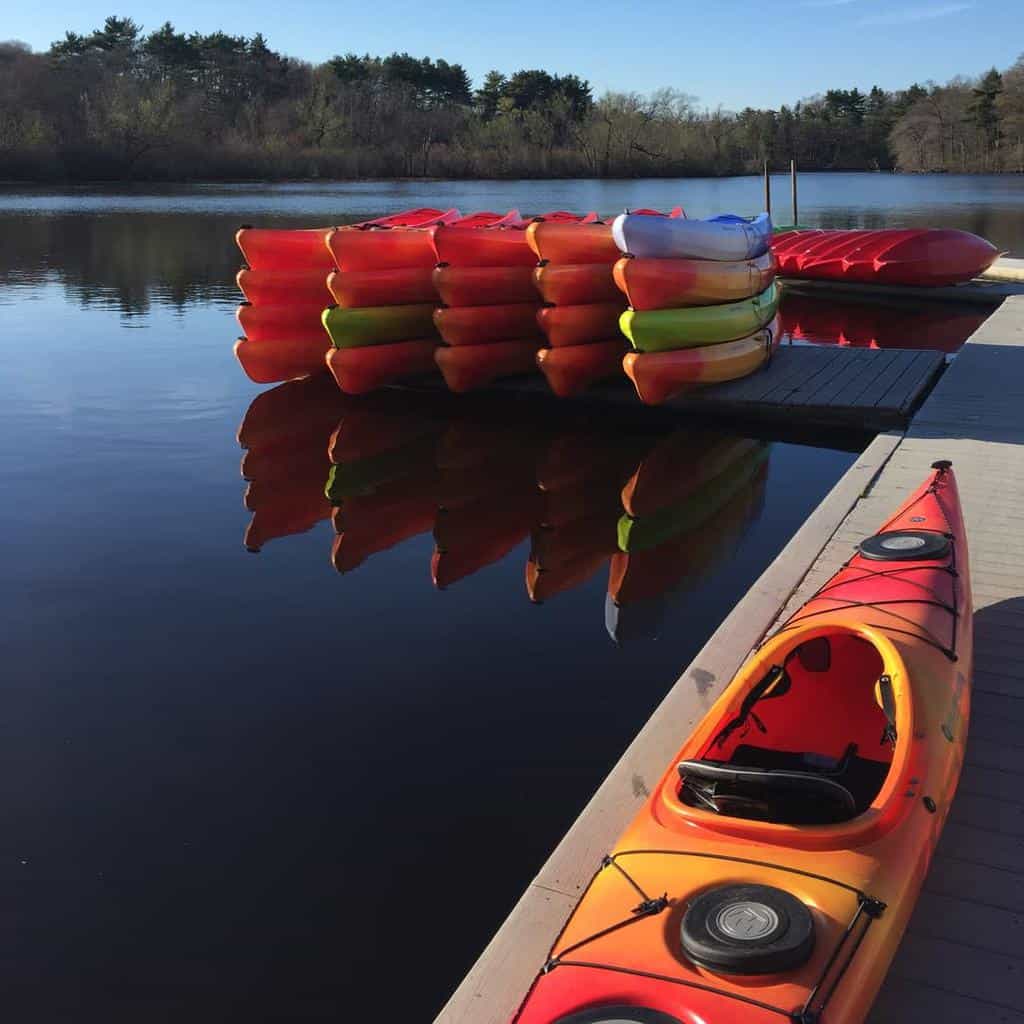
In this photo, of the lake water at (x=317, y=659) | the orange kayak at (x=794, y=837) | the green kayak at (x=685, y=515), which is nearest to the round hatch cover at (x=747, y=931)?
the orange kayak at (x=794, y=837)

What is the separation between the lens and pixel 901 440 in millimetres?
7113

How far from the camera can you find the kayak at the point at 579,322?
28.1 feet

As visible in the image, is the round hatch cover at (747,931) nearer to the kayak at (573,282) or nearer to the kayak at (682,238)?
the kayak at (682,238)

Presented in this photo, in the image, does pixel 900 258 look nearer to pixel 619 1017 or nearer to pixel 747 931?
pixel 747 931

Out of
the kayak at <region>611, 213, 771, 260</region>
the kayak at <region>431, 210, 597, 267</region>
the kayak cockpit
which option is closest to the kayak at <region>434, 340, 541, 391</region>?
the kayak at <region>431, 210, 597, 267</region>

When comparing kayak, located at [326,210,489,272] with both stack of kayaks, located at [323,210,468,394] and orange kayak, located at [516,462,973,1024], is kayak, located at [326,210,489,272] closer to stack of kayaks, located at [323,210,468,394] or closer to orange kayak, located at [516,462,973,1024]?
stack of kayaks, located at [323,210,468,394]

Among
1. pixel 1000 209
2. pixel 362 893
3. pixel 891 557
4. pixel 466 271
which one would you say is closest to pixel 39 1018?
pixel 362 893

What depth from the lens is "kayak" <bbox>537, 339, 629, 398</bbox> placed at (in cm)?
870

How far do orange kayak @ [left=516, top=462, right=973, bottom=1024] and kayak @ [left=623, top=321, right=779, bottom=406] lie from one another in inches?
182

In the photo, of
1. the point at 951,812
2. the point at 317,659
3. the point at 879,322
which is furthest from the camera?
the point at 879,322

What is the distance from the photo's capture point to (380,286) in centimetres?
898

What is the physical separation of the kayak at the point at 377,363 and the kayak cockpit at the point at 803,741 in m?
6.39

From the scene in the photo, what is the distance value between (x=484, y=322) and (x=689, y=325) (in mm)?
1735

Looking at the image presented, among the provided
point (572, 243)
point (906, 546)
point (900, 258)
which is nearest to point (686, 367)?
point (572, 243)
